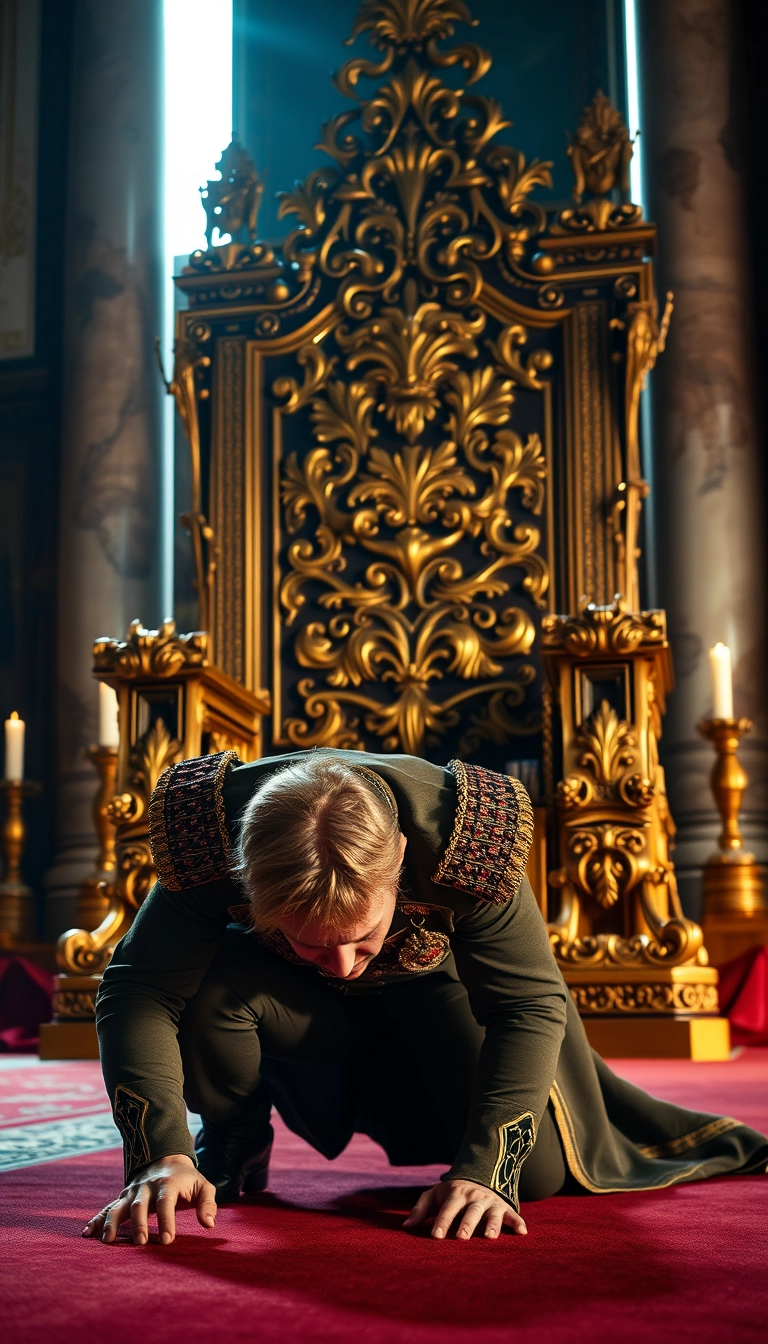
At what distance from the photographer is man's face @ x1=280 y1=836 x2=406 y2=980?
1.38 m

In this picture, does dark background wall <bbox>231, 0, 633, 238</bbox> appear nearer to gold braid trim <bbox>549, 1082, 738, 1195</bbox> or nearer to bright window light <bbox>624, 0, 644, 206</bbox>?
bright window light <bbox>624, 0, 644, 206</bbox>

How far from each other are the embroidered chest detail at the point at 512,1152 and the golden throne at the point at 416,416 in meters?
2.65

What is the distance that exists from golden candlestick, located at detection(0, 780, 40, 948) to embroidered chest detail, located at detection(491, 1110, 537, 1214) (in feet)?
14.7

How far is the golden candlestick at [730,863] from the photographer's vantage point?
449 cm

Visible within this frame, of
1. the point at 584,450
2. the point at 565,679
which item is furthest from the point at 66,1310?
the point at 584,450

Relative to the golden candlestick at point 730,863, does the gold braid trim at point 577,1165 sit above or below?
below

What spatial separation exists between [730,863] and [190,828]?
331cm

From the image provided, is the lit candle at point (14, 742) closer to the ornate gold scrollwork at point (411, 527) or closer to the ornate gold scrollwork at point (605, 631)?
the ornate gold scrollwork at point (411, 527)

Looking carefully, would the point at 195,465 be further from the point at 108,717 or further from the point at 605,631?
the point at 605,631

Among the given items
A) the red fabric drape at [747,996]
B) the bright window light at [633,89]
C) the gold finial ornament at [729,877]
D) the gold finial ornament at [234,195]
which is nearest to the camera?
the red fabric drape at [747,996]

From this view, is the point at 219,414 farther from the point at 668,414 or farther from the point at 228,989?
the point at 228,989

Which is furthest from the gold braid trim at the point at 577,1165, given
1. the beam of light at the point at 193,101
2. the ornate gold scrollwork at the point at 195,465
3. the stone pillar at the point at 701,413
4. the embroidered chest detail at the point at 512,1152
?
the beam of light at the point at 193,101

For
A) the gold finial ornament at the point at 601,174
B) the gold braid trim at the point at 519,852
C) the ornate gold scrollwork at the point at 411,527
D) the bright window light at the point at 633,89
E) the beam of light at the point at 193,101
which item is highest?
the beam of light at the point at 193,101

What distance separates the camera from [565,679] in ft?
11.9
